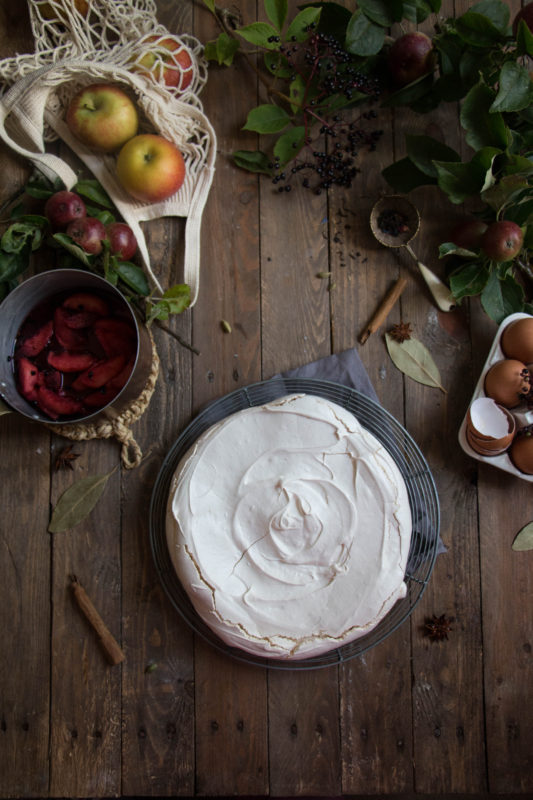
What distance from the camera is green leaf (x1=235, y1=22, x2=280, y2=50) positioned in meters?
1.16

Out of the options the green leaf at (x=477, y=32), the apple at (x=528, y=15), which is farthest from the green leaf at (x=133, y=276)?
the apple at (x=528, y=15)

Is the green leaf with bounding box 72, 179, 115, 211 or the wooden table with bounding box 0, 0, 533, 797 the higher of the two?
the green leaf with bounding box 72, 179, 115, 211

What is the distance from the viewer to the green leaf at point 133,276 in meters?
1.21

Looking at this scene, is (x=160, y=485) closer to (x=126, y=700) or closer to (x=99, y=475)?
(x=99, y=475)

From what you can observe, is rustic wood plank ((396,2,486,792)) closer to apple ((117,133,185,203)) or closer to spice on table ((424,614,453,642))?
spice on table ((424,614,453,642))

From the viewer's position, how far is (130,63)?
48.6 inches

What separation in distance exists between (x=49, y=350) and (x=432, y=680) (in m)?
1.11

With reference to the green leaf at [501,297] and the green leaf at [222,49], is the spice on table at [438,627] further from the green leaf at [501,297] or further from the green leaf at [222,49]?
the green leaf at [222,49]

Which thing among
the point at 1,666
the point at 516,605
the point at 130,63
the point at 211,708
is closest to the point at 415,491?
the point at 516,605

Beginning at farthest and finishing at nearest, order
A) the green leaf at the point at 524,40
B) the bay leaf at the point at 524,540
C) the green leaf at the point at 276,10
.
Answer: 1. the bay leaf at the point at 524,540
2. the green leaf at the point at 276,10
3. the green leaf at the point at 524,40

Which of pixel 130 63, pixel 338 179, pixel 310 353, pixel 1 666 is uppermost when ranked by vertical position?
pixel 130 63

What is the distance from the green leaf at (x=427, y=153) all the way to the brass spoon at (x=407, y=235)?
8 cm

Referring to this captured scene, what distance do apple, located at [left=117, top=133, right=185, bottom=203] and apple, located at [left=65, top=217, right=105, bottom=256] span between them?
0.14m

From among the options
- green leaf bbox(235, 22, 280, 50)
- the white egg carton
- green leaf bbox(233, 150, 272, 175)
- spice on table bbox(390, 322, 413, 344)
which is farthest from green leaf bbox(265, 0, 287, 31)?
the white egg carton
